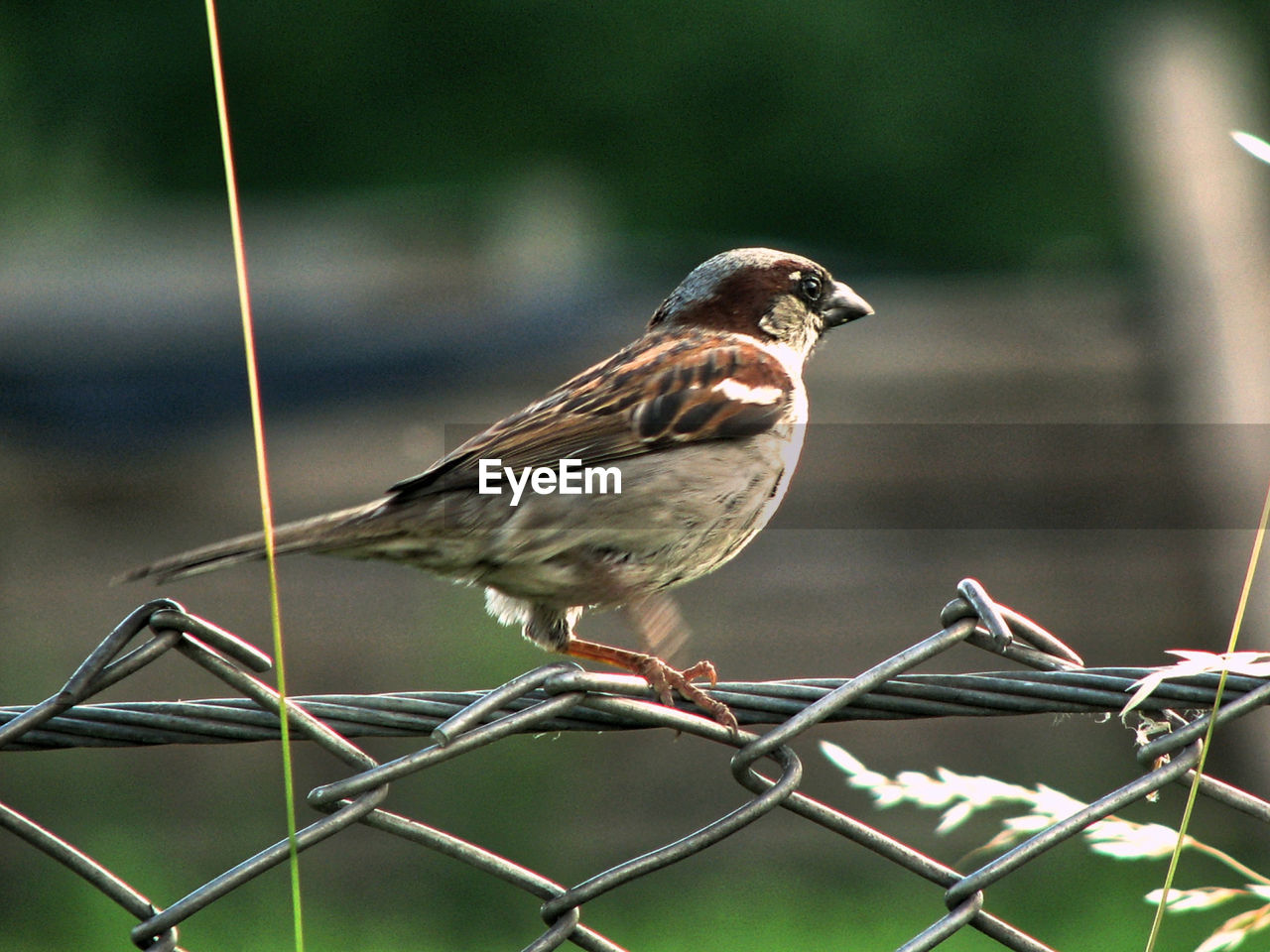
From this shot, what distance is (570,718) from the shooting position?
4.62 ft

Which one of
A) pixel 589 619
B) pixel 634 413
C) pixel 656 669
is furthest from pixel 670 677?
pixel 589 619

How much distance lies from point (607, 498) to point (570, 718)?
112 cm

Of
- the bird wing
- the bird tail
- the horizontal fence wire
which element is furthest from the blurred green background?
the horizontal fence wire

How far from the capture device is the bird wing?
8.19 feet

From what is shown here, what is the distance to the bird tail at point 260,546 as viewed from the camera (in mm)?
1729

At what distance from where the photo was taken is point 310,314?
552 cm

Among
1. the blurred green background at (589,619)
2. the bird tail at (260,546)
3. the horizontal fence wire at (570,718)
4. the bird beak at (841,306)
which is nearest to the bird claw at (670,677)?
the horizontal fence wire at (570,718)

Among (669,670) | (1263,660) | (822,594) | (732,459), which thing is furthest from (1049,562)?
(1263,660)

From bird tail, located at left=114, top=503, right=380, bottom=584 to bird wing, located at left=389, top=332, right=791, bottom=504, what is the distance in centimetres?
16

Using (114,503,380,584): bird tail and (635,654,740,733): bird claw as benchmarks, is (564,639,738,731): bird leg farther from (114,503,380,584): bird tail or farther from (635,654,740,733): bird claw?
(114,503,380,584): bird tail

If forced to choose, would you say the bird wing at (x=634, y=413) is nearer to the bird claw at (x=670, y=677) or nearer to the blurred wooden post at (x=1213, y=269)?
the bird claw at (x=670, y=677)

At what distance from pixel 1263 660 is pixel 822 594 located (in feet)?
9.58

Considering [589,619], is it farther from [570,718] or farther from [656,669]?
[570,718]

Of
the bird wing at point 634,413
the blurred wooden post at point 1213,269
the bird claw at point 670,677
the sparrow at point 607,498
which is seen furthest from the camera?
the blurred wooden post at point 1213,269
